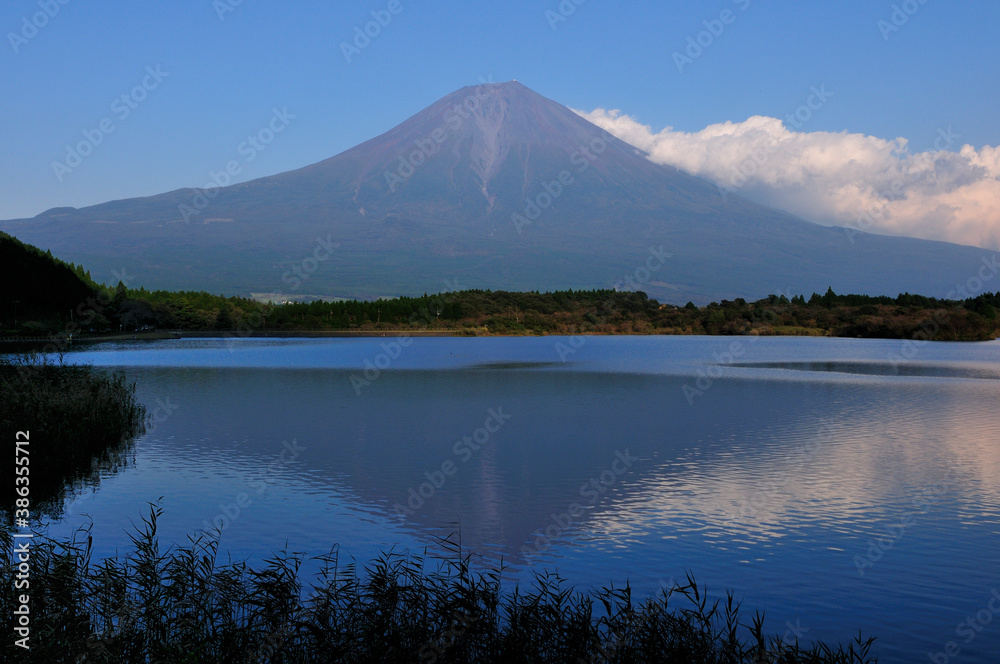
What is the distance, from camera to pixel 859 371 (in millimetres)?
50562

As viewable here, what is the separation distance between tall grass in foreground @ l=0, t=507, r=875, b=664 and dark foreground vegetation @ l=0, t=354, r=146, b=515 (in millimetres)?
6809

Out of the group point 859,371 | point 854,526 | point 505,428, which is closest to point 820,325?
point 859,371

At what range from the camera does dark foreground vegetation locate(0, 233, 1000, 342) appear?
329 ft

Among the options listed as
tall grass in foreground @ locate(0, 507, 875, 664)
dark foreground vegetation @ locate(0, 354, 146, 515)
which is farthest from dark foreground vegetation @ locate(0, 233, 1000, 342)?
tall grass in foreground @ locate(0, 507, 875, 664)

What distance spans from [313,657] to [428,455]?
13.3m

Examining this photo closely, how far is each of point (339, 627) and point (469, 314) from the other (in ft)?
459

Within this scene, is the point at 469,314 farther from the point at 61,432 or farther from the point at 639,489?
the point at 639,489

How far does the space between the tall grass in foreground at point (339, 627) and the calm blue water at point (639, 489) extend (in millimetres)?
1757

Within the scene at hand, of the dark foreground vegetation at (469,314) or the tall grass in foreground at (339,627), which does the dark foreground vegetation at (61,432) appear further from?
the dark foreground vegetation at (469,314)

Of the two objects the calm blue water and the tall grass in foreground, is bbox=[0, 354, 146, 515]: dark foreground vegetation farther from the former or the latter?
the tall grass in foreground

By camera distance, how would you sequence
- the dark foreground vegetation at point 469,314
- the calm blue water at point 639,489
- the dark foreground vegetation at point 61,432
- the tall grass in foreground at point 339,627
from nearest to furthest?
the tall grass in foreground at point 339,627, the calm blue water at point 639,489, the dark foreground vegetation at point 61,432, the dark foreground vegetation at point 469,314

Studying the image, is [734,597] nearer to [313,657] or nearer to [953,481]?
[313,657]

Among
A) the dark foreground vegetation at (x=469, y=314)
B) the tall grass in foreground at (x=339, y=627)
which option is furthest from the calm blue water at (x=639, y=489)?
the dark foreground vegetation at (x=469, y=314)

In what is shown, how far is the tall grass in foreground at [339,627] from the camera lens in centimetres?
Answer: 789
